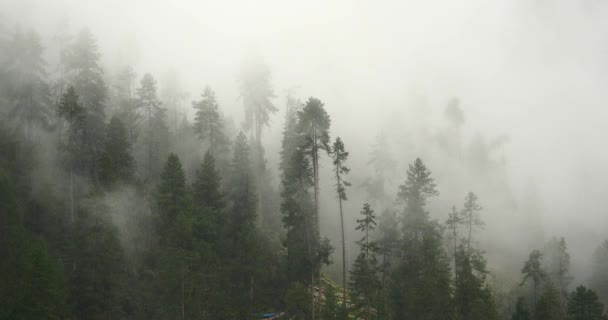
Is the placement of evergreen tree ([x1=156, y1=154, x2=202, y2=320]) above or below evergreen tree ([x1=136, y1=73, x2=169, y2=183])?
below

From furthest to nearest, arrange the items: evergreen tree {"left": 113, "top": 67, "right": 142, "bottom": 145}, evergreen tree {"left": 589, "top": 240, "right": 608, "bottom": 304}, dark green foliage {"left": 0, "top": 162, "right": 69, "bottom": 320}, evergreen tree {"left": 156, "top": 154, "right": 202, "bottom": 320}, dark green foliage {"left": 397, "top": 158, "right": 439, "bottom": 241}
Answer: evergreen tree {"left": 589, "top": 240, "right": 608, "bottom": 304}
evergreen tree {"left": 113, "top": 67, "right": 142, "bottom": 145}
dark green foliage {"left": 397, "top": 158, "right": 439, "bottom": 241}
evergreen tree {"left": 156, "top": 154, "right": 202, "bottom": 320}
dark green foliage {"left": 0, "top": 162, "right": 69, "bottom": 320}

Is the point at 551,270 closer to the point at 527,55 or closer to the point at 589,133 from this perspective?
the point at 589,133

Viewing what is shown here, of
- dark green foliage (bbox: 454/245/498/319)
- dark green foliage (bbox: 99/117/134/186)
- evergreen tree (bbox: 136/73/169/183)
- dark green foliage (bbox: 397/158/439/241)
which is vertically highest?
evergreen tree (bbox: 136/73/169/183)

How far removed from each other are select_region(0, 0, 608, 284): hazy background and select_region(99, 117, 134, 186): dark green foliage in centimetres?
2535

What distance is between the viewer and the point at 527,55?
172375 millimetres

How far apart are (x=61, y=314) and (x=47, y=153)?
79.4ft

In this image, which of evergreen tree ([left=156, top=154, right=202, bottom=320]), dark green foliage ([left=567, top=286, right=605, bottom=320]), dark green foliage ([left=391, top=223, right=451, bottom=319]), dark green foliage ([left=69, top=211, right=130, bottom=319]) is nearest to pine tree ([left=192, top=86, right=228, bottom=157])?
evergreen tree ([left=156, top=154, right=202, bottom=320])

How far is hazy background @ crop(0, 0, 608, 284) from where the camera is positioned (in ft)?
253

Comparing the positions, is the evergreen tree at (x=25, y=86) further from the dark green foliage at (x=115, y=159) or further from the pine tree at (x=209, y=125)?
the pine tree at (x=209, y=125)

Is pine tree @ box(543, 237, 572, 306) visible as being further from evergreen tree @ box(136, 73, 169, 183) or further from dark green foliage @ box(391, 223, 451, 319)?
evergreen tree @ box(136, 73, 169, 183)

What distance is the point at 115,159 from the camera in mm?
39312

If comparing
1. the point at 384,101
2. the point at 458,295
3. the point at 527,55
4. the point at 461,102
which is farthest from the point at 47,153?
the point at 527,55

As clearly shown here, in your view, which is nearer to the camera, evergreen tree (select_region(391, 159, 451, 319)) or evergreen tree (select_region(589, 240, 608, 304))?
evergreen tree (select_region(391, 159, 451, 319))

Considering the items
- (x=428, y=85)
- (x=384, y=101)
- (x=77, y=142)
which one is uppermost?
(x=428, y=85)
